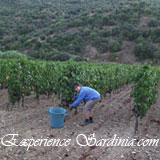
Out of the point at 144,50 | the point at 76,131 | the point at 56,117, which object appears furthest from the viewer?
the point at 144,50

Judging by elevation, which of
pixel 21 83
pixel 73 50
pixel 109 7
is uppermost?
pixel 109 7

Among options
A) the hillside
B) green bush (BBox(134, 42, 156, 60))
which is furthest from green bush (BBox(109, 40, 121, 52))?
green bush (BBox(134, 42, 156, 60))

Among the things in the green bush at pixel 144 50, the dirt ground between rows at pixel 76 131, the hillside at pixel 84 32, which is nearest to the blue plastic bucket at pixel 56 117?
the dirt ground between rows at pixel 76 131

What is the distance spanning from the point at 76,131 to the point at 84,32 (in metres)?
38.5

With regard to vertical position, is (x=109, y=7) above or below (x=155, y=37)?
above

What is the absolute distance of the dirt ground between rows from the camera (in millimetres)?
5766

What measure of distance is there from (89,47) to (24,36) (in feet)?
40.1

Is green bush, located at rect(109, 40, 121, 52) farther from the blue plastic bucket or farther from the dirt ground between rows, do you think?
the blue plastic bucket

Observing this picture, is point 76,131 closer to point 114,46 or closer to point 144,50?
point 144,50

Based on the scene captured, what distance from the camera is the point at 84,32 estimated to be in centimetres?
4462

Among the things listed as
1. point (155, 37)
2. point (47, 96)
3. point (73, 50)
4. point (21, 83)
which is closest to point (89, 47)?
point (73, 50)

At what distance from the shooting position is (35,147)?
6059 millimetres

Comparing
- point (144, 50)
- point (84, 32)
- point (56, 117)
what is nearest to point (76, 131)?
point (56, 117)

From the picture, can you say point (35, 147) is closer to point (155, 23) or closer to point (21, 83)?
point (21, 83)
